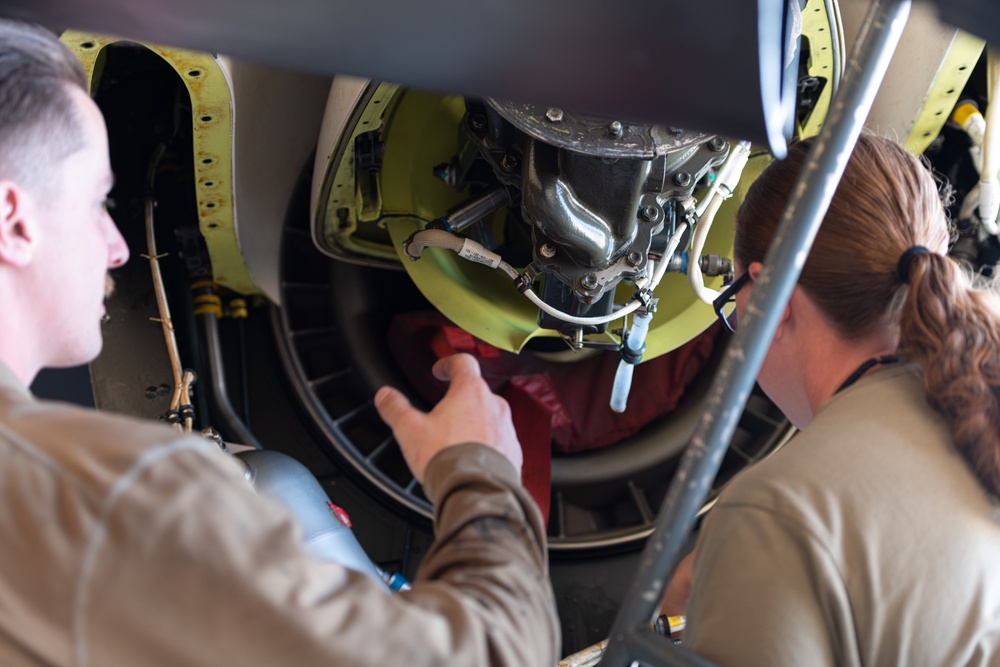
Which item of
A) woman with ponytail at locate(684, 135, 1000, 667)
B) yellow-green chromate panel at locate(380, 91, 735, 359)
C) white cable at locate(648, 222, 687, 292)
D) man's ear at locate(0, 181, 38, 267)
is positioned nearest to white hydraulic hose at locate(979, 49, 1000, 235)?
yellow-green chromate panel at locate(380, 91, 735, 359)

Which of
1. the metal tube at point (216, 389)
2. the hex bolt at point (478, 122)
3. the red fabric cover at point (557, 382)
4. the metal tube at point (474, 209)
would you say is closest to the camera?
the hex bolt at point (478, 122)

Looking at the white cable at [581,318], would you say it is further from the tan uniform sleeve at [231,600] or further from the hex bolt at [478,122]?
the tan uniform sleeve at [231,600]

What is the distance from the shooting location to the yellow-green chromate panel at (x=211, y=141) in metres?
1.19

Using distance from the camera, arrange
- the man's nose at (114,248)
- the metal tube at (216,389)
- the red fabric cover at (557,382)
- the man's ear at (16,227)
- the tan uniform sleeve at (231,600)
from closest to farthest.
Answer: the tan uniform sleeve at (231,600)
the man's ear at (16,227)
the man's nose at (114,248)
the metal tube at (216,389)
the red fabric cover at (557,382)

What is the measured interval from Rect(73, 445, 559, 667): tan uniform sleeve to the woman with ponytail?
246 mm

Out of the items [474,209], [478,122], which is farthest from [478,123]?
[474,209]

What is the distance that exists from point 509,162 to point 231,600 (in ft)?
2.80

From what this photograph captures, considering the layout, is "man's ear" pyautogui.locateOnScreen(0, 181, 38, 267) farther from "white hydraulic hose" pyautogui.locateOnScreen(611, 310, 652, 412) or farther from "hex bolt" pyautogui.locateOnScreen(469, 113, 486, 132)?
"white hydraulic hose" pyautogui.locateOnScreen(611, 310, 652, 412)

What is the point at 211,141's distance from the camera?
53.7 inches

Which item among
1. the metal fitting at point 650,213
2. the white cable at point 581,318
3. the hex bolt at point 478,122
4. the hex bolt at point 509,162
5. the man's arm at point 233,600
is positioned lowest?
the white cable at point 581,318

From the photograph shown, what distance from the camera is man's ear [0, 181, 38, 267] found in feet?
2.47

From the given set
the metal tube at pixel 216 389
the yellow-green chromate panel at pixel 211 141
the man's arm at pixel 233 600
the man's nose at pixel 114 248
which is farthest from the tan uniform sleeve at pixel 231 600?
the metal tube at pixel 216 389

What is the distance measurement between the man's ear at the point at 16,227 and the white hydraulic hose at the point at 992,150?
1369 mm

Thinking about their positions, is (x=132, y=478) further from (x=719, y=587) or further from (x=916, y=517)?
(x=916, y=517)
